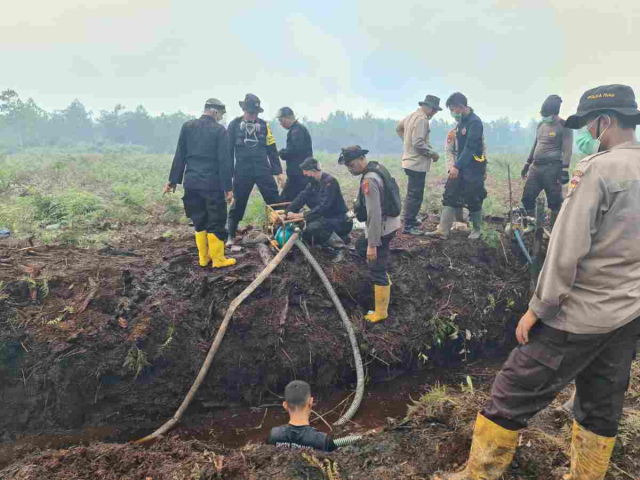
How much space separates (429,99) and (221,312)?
438 centimetres

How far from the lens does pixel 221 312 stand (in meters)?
4.87

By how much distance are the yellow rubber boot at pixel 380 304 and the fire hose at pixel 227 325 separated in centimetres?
43

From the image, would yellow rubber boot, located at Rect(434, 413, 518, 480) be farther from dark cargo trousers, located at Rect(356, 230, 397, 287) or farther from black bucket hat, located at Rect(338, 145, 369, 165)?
black bucket hat, located at Rect(338, 145, 369, 165)

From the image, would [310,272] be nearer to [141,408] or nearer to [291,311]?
[291,311]

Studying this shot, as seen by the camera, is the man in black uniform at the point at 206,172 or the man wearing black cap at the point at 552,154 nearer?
the man in black uniform at the point at 206,172

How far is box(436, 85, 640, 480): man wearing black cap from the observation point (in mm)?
1928

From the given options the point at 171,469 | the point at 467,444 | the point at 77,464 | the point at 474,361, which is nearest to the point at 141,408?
the point at 77,464

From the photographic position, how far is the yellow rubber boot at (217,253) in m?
5.14

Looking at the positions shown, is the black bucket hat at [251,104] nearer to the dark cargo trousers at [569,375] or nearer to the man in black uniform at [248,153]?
the man in black uniform at [248,153]

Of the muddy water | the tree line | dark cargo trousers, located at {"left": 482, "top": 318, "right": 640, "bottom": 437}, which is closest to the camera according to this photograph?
dark cargo trousers, located at {"left": 482, "top": 318, "right": 640, "bottom": 437}

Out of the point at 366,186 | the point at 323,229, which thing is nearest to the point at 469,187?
the point at 366,186

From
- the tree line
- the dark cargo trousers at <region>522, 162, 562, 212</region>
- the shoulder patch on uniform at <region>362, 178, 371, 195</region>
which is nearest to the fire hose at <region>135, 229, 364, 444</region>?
the shoulder patch on uniform at <region>362, 178, 371, 195</region>

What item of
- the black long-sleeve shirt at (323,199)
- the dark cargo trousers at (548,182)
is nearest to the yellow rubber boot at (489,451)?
the black long-sleeve shirt at (323,199)

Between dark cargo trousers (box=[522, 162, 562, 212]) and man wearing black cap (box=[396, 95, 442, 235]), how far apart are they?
5.17 feet
